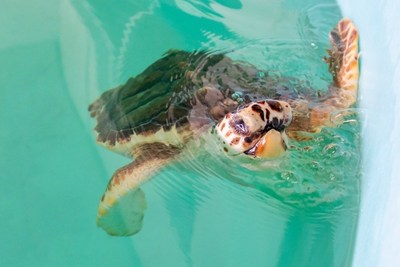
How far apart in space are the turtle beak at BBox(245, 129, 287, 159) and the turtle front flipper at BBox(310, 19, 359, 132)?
0.53 feet

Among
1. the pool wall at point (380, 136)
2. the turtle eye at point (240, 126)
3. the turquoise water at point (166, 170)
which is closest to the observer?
the pool wall at point (380, 136)

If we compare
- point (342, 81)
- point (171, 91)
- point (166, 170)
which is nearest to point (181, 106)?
point (171, 91)

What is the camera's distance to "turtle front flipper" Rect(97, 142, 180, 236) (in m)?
1.26

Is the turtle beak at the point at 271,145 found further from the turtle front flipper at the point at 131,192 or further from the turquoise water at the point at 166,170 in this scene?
the turtle front flipper at the point at 131,192

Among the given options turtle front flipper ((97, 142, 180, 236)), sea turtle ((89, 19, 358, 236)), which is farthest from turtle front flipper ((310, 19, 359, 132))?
turtle front flipper ((97, 142, 180, 236))

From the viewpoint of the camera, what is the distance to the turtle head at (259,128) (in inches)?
41.1

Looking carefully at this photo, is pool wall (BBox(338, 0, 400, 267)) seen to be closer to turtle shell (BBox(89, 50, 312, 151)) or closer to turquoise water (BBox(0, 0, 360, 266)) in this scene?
turquoise water (BBox(0, 0, 360, 266))

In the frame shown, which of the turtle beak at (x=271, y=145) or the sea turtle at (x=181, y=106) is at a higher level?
the sea turtle at (x=181, y=106)

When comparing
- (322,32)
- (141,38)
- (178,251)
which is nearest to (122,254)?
(178,251)

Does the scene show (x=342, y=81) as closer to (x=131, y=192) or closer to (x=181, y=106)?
(x=181, y=106)

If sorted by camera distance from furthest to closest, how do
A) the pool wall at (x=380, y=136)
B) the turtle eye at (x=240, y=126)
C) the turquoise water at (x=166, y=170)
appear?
the turquoise water at (x=166, y=170) < the turtle eye at (x=240, y=126) < the pool wall at (x=380, y=136)

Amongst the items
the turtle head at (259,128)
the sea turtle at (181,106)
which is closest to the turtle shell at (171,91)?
the sea turtle at (181,106)

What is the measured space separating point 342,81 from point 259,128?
329 millimetres

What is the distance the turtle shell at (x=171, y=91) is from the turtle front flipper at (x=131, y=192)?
45mm
